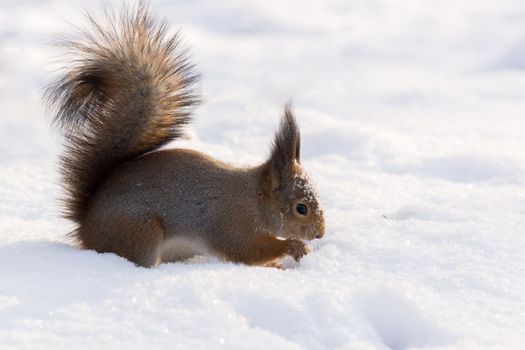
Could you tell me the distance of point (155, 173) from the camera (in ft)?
8.23

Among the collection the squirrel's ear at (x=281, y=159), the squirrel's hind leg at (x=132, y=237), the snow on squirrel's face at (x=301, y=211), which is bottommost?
the squirrel's hind leg at (x=132, y=237)

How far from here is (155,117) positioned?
256 centimetres

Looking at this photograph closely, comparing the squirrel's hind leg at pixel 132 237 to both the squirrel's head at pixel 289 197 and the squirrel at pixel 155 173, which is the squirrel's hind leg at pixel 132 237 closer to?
the squirrel at pixel 155 173

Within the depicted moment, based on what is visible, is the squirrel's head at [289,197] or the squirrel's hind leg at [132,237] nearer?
the squirrel's hind leg at [132,237]

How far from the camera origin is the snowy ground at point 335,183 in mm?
1830

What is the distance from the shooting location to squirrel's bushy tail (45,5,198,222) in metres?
2.53

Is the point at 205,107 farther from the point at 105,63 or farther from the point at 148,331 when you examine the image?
the point at 148,331

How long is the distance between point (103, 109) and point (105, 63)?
135 millimetres

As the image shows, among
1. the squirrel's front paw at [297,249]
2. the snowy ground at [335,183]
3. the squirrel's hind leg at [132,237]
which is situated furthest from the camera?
the squirrel's front paw at [297,249]

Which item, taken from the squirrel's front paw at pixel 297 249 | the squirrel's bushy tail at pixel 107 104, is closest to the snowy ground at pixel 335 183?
the squirrel's front paw at pixel 297 249

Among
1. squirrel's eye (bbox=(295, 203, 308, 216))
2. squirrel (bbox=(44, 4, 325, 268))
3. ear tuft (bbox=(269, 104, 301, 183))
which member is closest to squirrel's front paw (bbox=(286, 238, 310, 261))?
squirrel (bbox=(44, 4, 325, 268))

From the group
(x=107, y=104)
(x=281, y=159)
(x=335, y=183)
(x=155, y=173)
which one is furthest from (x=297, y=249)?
(x=335, y=183)

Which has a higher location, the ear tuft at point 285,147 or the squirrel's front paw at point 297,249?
the ear tuft at point 285,147

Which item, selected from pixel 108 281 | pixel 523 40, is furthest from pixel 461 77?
pixel 108 281
